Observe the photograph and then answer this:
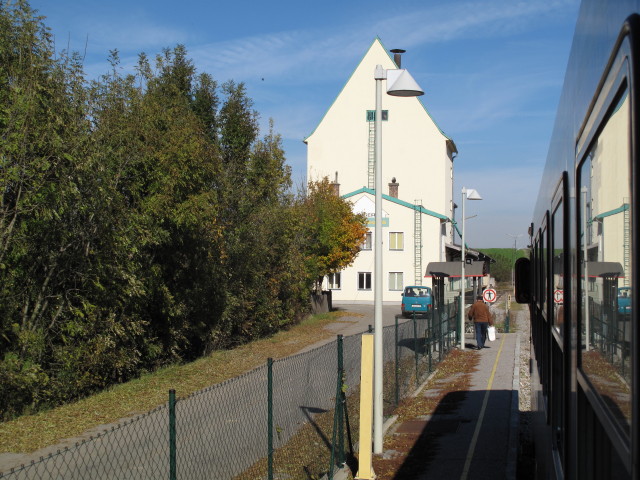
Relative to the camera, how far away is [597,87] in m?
2.14

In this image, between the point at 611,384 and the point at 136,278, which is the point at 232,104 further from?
the point at 611,384

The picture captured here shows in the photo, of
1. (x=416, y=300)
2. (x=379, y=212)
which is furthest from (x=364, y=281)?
(x=379, y=212)

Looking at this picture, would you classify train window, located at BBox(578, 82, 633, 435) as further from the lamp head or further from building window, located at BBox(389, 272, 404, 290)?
building window, located at BBox(389, 272, 404, 290)

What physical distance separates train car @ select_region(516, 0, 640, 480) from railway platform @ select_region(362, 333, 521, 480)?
20.6 feet

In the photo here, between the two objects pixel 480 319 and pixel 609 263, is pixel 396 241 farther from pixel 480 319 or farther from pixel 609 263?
pixel 609 263

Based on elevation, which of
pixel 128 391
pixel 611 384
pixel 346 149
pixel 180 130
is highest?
pixel 346 149

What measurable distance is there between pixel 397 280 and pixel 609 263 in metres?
54.5

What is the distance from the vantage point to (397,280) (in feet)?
184

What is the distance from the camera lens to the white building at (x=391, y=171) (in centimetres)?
5534

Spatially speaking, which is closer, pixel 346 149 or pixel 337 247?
pixel 337 247

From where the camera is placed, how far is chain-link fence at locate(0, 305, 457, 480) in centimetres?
786

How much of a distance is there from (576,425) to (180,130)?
629 inches

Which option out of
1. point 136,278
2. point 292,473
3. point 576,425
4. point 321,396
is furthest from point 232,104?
point 576,425

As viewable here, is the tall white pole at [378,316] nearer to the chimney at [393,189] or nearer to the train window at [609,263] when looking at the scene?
the train window at [609,263]
